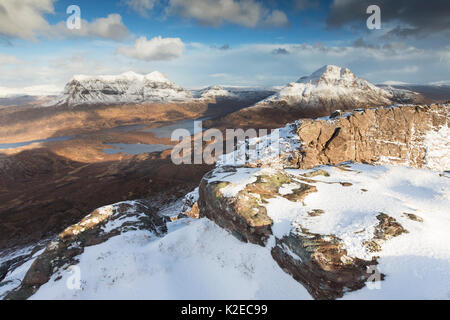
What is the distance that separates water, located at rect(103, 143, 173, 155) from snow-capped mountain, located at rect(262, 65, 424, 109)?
3532 inches

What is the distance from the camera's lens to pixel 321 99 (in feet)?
459

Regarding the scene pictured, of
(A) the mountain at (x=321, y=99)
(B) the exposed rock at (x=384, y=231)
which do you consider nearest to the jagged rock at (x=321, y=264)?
(B) the exposed rock at (x=384, y=231)

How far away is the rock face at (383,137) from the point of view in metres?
26.8

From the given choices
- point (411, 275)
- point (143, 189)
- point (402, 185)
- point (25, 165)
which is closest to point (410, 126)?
point (402, 185)

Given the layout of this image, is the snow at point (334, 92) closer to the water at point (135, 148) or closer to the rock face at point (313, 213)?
the water at point (135, 148)

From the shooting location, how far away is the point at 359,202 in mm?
12969

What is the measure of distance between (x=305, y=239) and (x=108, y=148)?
84.0m

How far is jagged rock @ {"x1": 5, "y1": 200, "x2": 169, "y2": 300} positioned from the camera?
40.5ft

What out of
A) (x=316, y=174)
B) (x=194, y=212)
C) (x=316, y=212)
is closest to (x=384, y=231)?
(x=316, y=212)

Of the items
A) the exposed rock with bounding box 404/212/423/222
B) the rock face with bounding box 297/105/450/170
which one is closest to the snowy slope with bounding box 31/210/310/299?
the exposed rock with bounding box 404/212/423/222

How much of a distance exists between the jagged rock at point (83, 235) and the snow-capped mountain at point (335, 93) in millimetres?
139288

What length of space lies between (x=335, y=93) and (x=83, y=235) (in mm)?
162349

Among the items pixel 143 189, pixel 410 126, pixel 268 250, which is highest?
pixel 410 126
